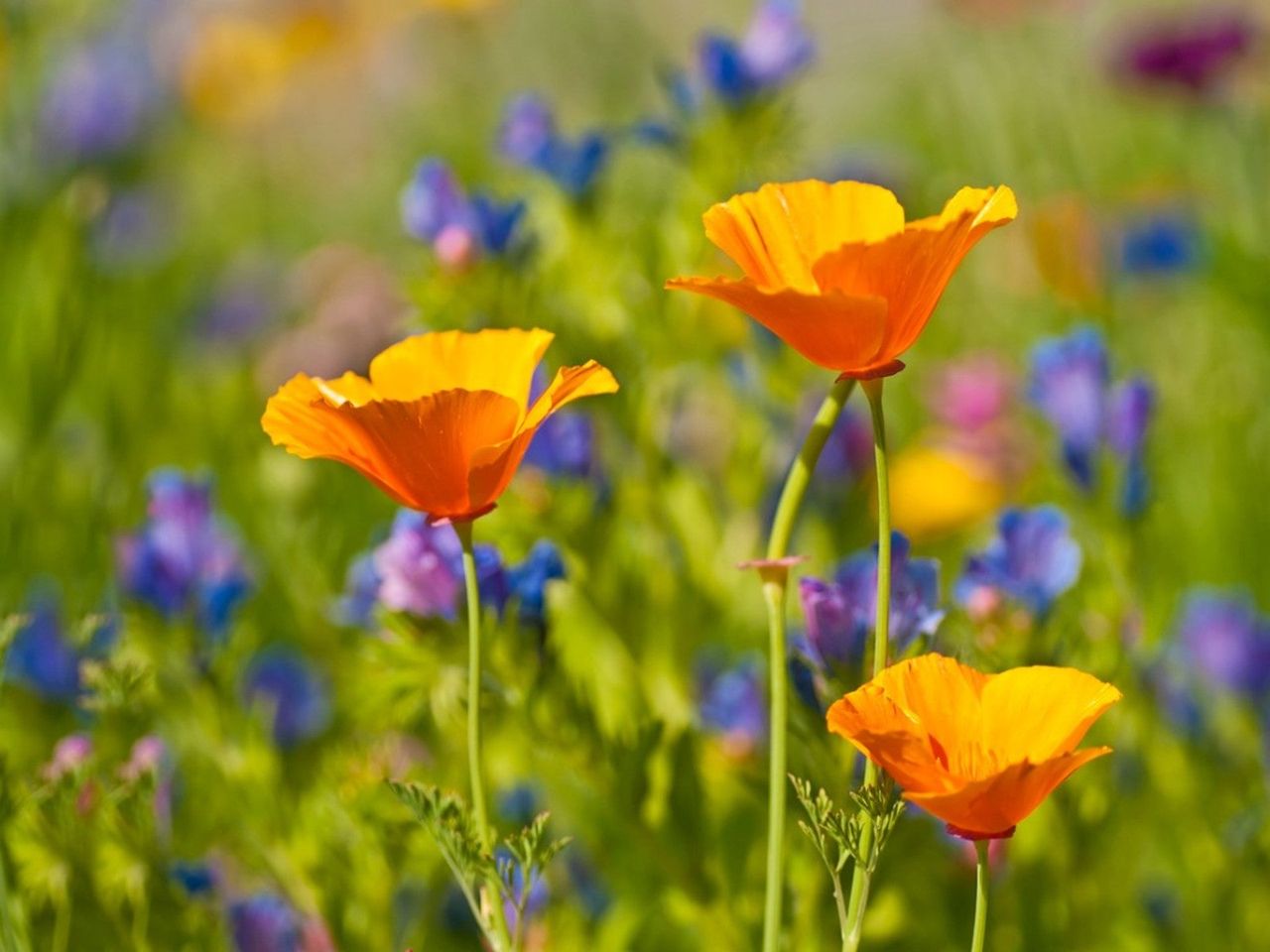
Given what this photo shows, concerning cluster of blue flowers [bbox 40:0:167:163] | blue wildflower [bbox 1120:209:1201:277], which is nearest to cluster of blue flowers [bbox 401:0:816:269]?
blue wildflower [bbox 1120:209:1201:277]

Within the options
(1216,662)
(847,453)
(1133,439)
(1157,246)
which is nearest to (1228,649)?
(1216,662)

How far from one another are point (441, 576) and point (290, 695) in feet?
1.49

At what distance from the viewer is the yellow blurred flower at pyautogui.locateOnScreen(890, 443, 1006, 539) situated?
5.45 feet

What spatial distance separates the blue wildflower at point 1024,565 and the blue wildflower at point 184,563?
0.47 meters

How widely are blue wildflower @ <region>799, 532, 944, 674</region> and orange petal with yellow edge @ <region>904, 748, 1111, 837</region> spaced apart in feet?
0.60

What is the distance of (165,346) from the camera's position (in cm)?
251

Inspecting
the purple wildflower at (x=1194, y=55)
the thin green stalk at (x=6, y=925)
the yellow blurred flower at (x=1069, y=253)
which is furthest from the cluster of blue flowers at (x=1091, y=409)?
the purple wildflower at (x=1194, y=55)

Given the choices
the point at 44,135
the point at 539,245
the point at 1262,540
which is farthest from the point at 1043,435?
the point at 44,135

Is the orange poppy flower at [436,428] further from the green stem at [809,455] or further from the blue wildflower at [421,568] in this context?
the blue wildflower at [421,568]

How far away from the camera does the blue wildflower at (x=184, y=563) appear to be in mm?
997

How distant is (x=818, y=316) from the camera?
548mm

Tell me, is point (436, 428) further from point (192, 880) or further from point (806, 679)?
point (192, 880)

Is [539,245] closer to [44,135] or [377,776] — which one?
[377,776]

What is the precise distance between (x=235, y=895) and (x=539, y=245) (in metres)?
0.49
